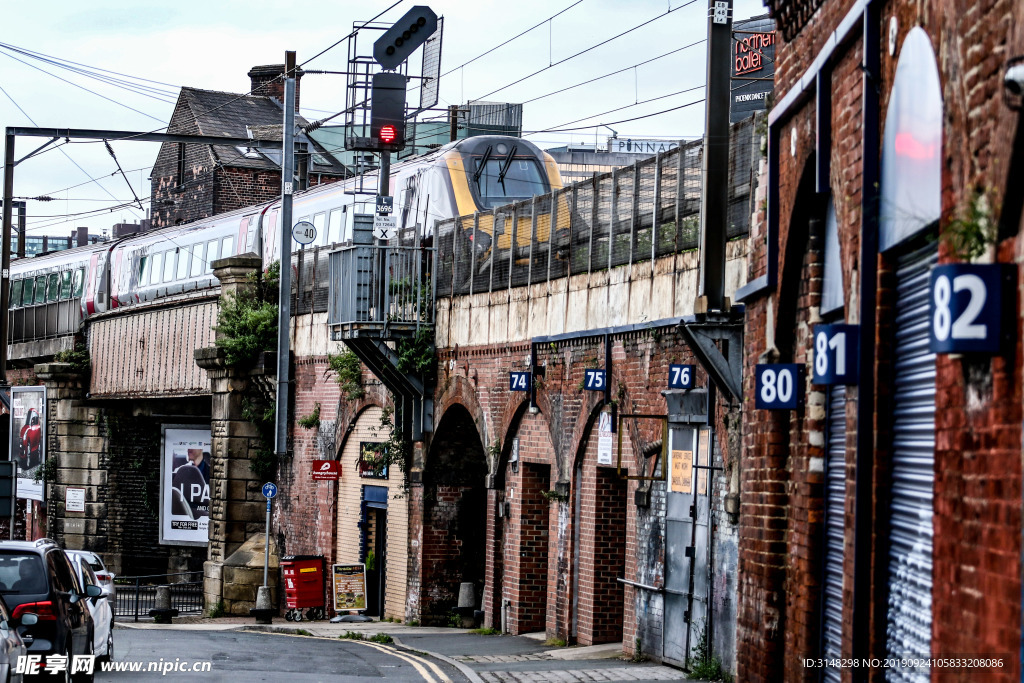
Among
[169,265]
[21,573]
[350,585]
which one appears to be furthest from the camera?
[169,265]

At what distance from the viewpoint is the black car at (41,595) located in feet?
44.2

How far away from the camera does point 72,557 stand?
2088cm

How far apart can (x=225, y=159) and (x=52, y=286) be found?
1055 cm

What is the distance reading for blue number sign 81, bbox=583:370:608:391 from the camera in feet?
65.3

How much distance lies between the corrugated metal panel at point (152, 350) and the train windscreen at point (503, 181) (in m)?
8.06

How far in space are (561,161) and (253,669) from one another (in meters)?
57.2

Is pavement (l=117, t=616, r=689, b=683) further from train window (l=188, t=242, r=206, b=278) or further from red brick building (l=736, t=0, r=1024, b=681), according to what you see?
train window (l=188, t=242, r=206, b=278)

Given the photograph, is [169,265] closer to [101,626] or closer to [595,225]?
[595,225]

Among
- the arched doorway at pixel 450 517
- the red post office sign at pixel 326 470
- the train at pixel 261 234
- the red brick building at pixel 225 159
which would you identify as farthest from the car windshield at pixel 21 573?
the red brick building at pixel 225 159

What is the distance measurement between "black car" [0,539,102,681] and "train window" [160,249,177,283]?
29155mm

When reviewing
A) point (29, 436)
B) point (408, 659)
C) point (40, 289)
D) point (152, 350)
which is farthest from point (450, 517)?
point (40, 289)

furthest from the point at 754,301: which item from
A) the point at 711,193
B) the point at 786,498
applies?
the point at 711,193

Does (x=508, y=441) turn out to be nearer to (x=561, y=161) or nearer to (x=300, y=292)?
(x=300, y=292)

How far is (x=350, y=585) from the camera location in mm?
28641
